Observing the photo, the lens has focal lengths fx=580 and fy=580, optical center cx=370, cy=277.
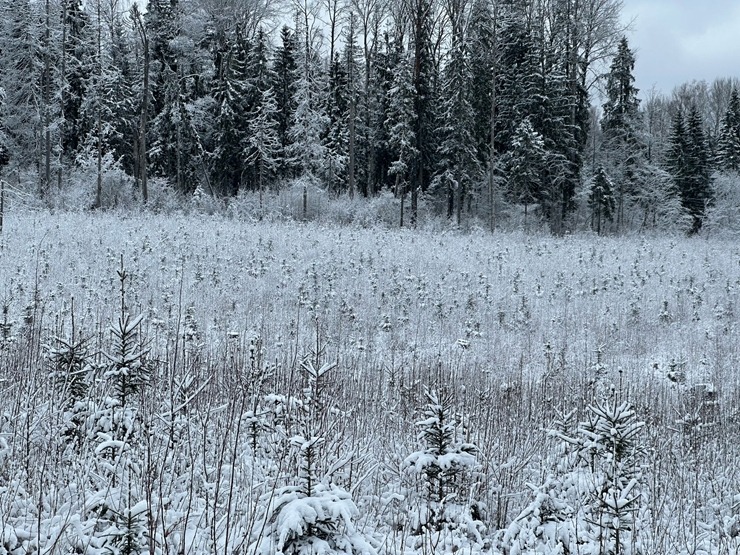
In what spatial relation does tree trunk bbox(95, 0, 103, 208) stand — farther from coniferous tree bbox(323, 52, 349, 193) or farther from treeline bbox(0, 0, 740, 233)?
coniferous tree bbox(323, 52, 349, 193)

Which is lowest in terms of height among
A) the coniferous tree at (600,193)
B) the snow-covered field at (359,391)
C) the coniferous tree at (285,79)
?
the snow-covered field at (359,391)

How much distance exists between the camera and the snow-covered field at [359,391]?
3369 mm

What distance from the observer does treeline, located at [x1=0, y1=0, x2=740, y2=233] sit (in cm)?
3266

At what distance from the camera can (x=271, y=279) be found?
15.8 metres

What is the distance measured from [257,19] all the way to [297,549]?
44.5 m

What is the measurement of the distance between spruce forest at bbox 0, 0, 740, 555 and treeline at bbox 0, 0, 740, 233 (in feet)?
0.70

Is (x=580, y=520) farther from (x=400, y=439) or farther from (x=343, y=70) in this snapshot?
(x=343, y=70)

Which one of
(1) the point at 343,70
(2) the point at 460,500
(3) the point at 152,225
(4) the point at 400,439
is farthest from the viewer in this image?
(1) the point at 343,70

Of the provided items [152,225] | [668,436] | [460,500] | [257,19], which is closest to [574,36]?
[257,19]

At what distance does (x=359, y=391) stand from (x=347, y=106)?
32586 millimetres

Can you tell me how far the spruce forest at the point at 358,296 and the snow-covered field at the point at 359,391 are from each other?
5 centimetres

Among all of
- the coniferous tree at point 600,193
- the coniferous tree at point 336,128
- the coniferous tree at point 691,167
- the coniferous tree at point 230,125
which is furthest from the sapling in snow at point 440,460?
the coniferous tree at point 691,167

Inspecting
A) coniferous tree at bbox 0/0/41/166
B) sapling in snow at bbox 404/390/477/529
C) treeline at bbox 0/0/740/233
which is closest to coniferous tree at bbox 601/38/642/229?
treeline at bbox 0/0/740/233

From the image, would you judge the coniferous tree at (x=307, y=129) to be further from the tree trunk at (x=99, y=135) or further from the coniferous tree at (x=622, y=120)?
the coniferous tree at (x=622, y=120)
